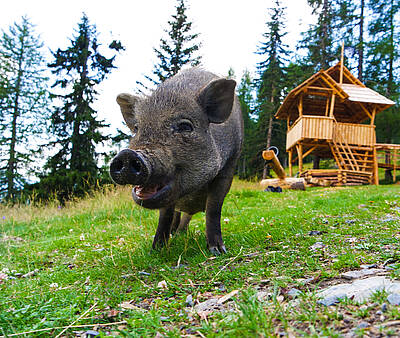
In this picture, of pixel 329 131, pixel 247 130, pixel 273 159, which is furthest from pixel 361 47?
pixel 273 159

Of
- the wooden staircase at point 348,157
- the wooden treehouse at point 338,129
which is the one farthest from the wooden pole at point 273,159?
the wooden staircase at point 348,157

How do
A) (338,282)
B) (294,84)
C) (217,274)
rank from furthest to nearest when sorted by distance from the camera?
(294,84)
(217,274)
(338,282)

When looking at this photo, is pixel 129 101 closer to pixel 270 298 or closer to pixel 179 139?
pixel 179 139

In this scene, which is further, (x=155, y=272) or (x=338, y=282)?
(x=155, y=272)

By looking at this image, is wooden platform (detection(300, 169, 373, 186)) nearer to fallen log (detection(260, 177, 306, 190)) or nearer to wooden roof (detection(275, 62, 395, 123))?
fallen log (detection(260, 177, 306, 190))

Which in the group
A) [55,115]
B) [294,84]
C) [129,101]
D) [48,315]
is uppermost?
[294,84]

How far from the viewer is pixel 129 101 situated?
3.60 m

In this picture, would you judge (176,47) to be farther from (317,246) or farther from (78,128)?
(317,246)

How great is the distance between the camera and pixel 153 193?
2.58 meters

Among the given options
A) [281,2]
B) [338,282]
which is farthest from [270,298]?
[281,2]

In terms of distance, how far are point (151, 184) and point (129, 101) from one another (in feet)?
4.98

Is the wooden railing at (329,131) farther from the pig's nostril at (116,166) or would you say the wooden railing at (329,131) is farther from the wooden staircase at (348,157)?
the pig's nostril at (116,166)

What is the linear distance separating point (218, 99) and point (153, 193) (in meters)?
1.38

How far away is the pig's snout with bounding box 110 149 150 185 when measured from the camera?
2.15m
